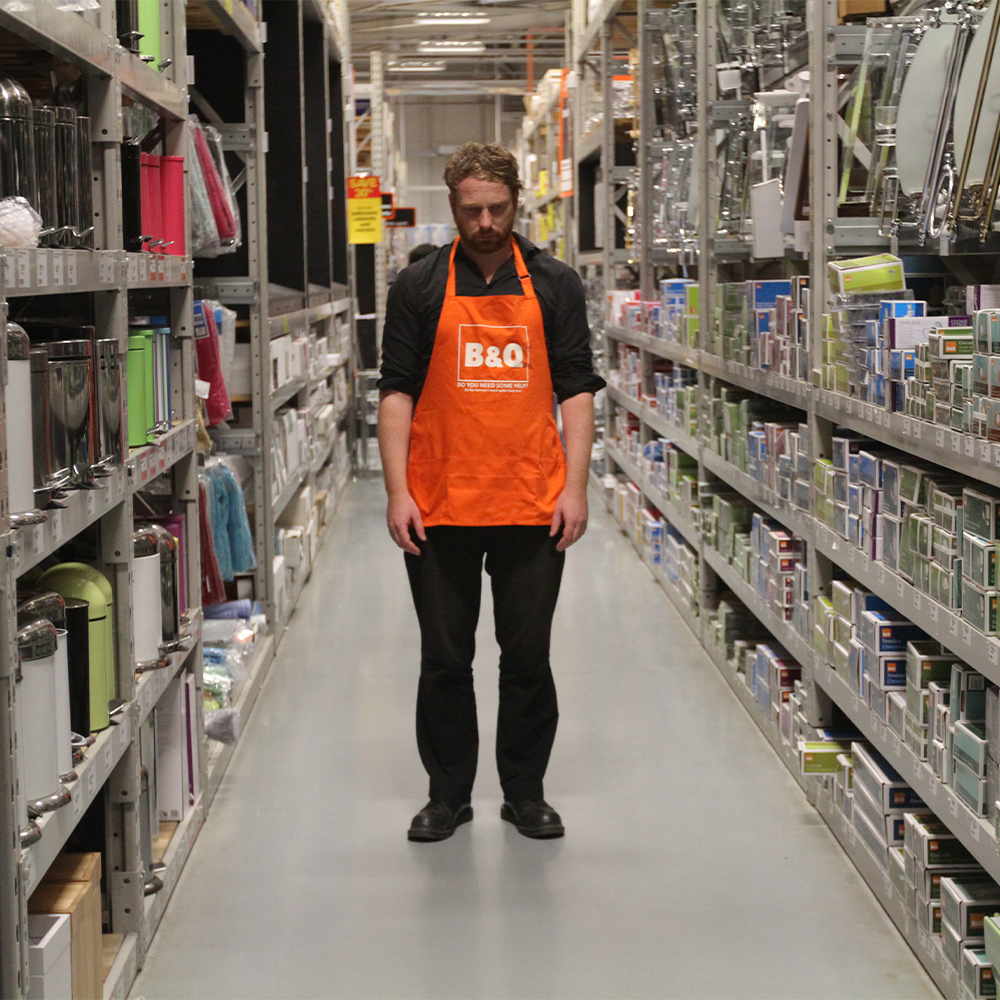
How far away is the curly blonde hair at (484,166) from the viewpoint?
10.8 feet

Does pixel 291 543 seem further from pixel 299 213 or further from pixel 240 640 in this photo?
pixel 299 213

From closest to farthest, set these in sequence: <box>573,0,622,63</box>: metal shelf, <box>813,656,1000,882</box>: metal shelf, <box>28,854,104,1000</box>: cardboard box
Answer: <box>28,854,104,1000</box>: cardboard box < <box>813,656,1000,882</box>: metal shelf < <box>573,0,622,63</box>: metal shelf

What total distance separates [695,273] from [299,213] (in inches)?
88.9

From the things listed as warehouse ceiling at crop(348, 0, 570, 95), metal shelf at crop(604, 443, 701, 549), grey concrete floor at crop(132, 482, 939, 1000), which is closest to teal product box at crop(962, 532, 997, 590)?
grey concrete floor at crop(132, 482, 939, 1000)

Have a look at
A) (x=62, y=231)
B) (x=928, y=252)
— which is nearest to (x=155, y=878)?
(x=62, y=231)

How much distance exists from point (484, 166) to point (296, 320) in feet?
12.0

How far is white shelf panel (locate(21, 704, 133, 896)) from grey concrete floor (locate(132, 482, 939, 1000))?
561 mm

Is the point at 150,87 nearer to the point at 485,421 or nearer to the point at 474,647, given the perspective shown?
the point at 485,421

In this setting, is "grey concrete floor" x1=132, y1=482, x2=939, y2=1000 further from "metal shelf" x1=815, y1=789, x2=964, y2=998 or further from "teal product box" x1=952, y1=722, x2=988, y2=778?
"teal product box" x1=952, y1=722, x2=988, y2=778

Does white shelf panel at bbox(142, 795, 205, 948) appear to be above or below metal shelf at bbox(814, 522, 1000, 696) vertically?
below

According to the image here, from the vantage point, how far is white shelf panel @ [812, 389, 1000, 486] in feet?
8.25

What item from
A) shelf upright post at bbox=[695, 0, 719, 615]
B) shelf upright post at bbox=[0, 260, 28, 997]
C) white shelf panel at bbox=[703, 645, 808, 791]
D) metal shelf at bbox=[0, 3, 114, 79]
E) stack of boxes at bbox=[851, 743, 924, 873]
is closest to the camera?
shelf upright post at bbox=[0, 260, 28, 997]

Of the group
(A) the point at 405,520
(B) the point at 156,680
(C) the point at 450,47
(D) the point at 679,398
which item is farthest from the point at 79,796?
(C) the point at 450,47

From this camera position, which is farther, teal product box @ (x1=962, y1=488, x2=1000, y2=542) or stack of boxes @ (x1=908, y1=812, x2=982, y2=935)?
stack of boxes @ (x1=908, y1=812, x2=982, y2=935)
